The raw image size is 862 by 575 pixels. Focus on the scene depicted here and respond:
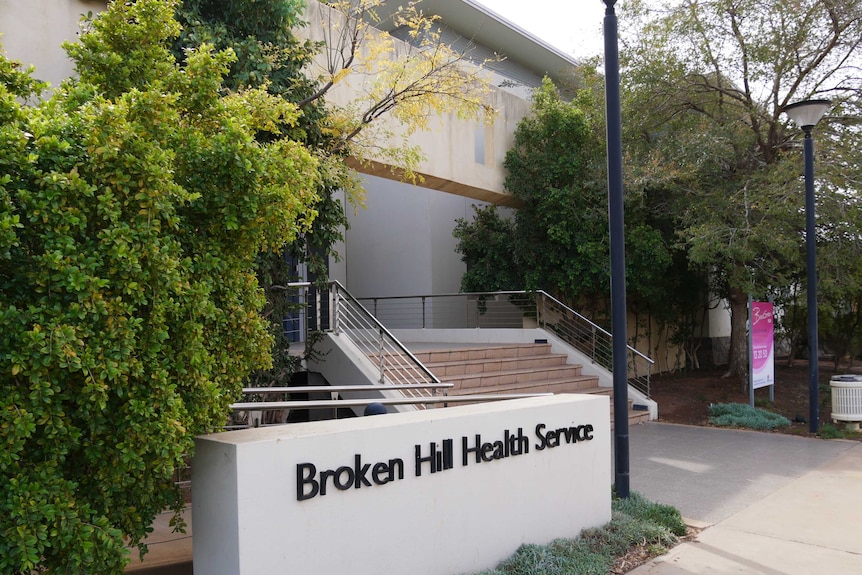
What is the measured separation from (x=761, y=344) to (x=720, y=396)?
2.12 m

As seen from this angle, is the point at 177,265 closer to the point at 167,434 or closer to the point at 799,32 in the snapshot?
the point at 167,434

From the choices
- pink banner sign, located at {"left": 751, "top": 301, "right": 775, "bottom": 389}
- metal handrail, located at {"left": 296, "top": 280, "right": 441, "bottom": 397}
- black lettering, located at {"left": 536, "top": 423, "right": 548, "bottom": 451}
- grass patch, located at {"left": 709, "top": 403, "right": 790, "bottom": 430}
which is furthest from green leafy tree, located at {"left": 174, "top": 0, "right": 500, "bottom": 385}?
grass patch, located at {"left": 709, "top": 403, "right": 790, "bottom": 430}

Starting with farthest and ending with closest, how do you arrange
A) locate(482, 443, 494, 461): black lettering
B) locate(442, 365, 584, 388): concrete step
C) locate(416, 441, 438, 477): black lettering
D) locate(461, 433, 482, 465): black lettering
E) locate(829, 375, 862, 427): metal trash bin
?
1. locate(442, 365, 584, 388): concrete step
2. locate(829, 375, 862, 427): metal trash bin
3. locate(482, 443, 494, 461): black lettering
4. locate(461, 433, 482, 465): black lettering
5. locate(416, 441, 438, 477): black lettering

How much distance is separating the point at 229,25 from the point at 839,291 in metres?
11.4

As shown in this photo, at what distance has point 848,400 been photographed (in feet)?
36.5

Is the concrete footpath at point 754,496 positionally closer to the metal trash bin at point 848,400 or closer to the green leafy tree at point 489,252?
the metal trash bin at point 848,400

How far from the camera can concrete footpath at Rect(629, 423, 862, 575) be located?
18.1ft

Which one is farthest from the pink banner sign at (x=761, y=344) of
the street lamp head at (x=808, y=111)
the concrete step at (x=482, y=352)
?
the concrete step at (x=482, y=352)

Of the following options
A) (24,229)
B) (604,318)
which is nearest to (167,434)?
(24,229)

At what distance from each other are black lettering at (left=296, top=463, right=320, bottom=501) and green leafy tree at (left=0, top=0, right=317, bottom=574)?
57 centimetres

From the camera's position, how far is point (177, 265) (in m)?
3.54

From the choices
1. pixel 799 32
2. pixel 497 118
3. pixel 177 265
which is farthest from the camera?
pixel 497 118

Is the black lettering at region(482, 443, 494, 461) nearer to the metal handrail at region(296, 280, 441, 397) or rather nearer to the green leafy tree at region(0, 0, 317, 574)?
the green leafy tree at region(0, 0, 317, 574)

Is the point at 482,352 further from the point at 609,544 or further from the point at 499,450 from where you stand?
the point at 499,450
